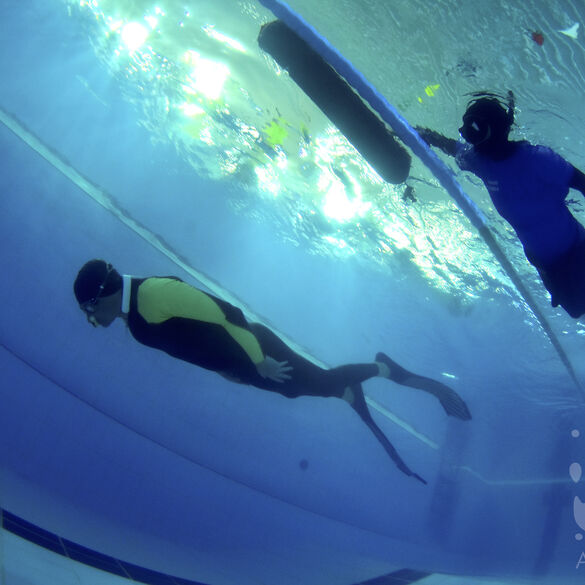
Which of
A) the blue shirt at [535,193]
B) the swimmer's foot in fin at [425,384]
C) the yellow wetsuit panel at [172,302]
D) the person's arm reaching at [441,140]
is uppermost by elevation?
the person's arm reaching at [441,140]

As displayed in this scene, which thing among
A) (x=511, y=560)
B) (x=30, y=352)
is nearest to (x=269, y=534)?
(x=30, y=352)

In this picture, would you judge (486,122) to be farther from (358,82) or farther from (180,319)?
(180,319)

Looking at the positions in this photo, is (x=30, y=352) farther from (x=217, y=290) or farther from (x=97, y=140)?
(x=97, y=140)

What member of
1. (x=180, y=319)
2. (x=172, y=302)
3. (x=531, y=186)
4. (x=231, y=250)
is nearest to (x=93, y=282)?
(x=172, y=302)

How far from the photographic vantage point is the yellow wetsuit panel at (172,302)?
3.36 meters

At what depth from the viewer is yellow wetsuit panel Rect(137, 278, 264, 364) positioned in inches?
132

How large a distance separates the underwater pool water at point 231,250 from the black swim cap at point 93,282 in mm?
2730

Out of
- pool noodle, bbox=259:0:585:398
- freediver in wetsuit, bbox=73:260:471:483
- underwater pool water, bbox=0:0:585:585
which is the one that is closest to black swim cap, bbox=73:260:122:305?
freediver in wetsuit, bbox=73:260:471:483

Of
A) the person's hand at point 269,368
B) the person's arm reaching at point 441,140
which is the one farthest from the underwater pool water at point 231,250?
the person's hand at point 269,368

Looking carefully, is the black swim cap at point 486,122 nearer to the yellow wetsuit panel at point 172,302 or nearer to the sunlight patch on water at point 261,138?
the sunlight patch on water at point 261,138

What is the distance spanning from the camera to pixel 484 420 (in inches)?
624

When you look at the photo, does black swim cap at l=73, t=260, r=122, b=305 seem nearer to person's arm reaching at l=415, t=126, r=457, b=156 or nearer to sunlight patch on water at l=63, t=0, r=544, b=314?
person's arm reaching at l=415, t=126, r=457, b=156

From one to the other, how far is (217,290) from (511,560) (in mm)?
12144

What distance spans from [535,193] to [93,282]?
4.02 m
